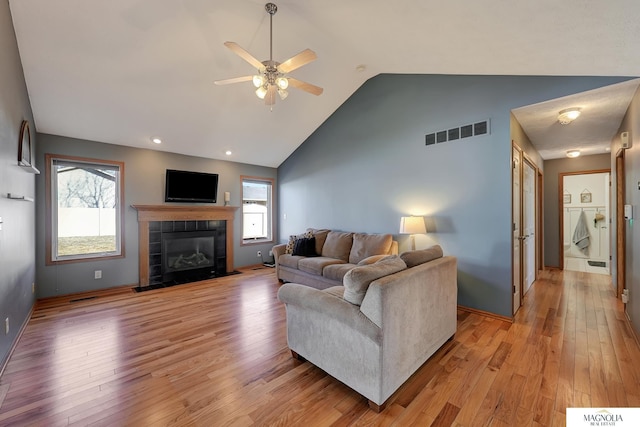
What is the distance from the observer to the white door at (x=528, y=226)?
148 inches

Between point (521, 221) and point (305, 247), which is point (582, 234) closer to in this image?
point (521, 221)

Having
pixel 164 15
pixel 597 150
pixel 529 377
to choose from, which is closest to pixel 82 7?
pixel 164 15

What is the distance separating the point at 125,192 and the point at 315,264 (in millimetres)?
3454

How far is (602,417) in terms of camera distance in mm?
1574

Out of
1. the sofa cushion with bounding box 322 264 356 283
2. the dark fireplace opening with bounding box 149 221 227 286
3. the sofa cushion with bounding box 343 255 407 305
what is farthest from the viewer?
the dark fireplace opening with bounding box 149 221 227 286

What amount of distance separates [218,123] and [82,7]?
2.16 metres

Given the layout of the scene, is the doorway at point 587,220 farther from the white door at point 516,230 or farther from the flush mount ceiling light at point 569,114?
the flush mount ceiling light at point 569,114

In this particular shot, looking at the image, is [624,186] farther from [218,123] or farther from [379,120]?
[218,123]

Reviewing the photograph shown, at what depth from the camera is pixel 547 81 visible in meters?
2.74

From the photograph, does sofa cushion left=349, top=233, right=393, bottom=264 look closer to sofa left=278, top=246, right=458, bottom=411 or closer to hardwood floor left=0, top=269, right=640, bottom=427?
hardwood floor left=0, top=269, right=640, bottom=427

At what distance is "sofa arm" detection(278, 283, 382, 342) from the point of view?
1.66 meters

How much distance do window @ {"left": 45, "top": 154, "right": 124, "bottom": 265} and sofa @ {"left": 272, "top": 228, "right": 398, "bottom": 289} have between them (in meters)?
2.80

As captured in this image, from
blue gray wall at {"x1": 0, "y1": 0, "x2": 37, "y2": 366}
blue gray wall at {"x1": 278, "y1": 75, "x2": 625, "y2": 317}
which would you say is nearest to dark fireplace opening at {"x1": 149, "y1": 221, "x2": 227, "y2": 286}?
blue gray wall at {"x1": 0, "y1": 0, "x2": 37, "y2": 366}

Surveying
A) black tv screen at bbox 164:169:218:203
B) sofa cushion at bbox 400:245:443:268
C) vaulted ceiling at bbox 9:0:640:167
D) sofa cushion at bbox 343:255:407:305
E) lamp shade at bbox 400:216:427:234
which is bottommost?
sofa cushion at bbox 343:255:407:305
